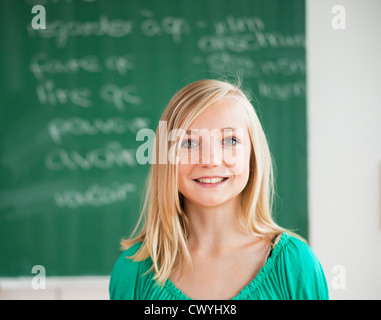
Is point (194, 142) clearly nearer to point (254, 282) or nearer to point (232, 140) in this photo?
point (232, 140)

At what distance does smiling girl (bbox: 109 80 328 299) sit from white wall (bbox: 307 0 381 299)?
1.02m

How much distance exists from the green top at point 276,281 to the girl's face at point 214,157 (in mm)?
124

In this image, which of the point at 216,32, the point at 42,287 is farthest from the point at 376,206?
the point at 42,287

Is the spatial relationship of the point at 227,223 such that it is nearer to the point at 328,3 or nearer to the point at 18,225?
the point at 18,225

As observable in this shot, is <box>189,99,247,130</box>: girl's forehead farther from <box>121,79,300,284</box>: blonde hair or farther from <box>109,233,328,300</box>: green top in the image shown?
<box>109,233,328,300</box>: green top

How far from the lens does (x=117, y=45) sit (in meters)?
1.57

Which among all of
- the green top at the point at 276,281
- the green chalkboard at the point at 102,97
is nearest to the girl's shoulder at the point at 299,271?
the green top at the point at 276,281

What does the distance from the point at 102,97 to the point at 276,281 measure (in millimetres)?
1193

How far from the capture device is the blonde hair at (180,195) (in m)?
0.58

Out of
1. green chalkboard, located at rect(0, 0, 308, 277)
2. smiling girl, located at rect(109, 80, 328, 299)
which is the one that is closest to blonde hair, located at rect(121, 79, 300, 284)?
smiling girl, located at rect(109, 80, 328, 299)

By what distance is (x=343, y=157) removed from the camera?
1592mm

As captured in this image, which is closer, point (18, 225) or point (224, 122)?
point (224, 122)

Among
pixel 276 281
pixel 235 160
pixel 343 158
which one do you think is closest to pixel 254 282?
pixel 276 281
